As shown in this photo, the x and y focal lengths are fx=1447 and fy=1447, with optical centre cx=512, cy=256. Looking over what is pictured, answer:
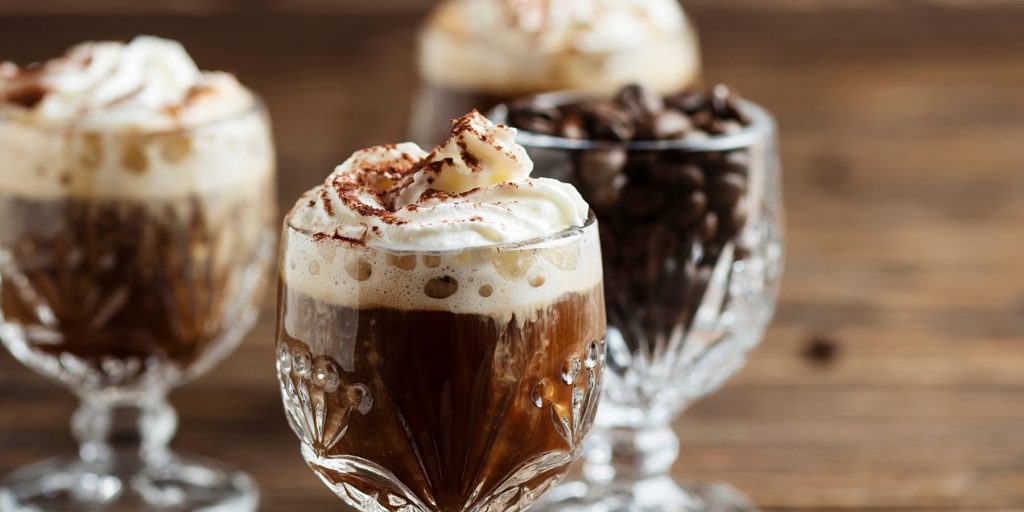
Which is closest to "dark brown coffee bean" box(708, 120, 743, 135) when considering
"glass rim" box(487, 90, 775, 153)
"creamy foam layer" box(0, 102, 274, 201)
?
"glass rim" box(487, 90, 775, 153)

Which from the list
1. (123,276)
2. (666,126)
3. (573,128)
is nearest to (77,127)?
(123,276)

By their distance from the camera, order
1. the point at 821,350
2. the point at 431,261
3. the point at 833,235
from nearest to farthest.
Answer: the point at 431,261 → the point at 821,350 → the point at 833,235

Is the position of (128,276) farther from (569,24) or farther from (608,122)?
(569,24)

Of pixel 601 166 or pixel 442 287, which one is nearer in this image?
pixel 442 287

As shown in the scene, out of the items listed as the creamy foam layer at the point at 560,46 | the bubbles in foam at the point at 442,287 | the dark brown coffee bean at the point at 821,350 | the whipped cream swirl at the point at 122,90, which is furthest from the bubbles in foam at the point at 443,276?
the dark brown coffee bean at the point at 821,350

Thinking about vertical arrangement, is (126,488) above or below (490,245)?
below

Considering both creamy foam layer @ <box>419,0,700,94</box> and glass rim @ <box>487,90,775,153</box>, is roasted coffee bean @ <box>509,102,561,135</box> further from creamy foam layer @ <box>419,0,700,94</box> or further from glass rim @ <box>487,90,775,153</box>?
creamy foam layer @ <box>419,0,700,94</box>

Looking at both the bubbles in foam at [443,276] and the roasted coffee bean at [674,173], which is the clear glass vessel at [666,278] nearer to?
the roasted coffee bean at [674,173]
